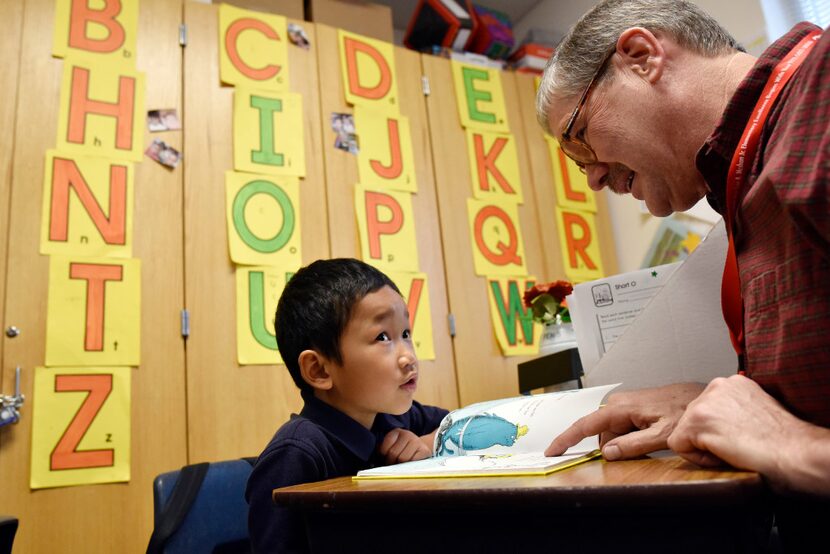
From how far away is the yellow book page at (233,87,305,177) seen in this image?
2.18 m

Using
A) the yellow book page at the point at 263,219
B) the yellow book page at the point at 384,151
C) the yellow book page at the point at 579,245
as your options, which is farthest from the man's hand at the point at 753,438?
the yellow book page at the point at 579,245

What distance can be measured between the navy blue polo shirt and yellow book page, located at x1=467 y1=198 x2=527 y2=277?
1.46 m

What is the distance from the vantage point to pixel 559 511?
1.44 feet

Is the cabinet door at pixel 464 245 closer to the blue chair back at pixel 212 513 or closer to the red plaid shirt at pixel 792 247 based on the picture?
the blue chair back at pixel 212 513

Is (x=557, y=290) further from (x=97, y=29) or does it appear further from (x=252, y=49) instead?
(x=97, y=29)

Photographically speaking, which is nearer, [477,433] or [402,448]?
[477,433]

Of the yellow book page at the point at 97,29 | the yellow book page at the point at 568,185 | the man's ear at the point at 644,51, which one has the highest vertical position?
the yellow book page at the point at 97,29

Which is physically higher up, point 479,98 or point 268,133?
point 479,98

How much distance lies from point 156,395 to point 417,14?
1.89 meters

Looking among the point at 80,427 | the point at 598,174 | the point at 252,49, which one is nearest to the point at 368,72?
the point at 252,49

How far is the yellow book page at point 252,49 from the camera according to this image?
2.24 meters

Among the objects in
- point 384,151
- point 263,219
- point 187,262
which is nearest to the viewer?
point 187,262

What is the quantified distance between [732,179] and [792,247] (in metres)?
0.12

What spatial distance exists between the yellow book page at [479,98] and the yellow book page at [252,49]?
0.74 metres
